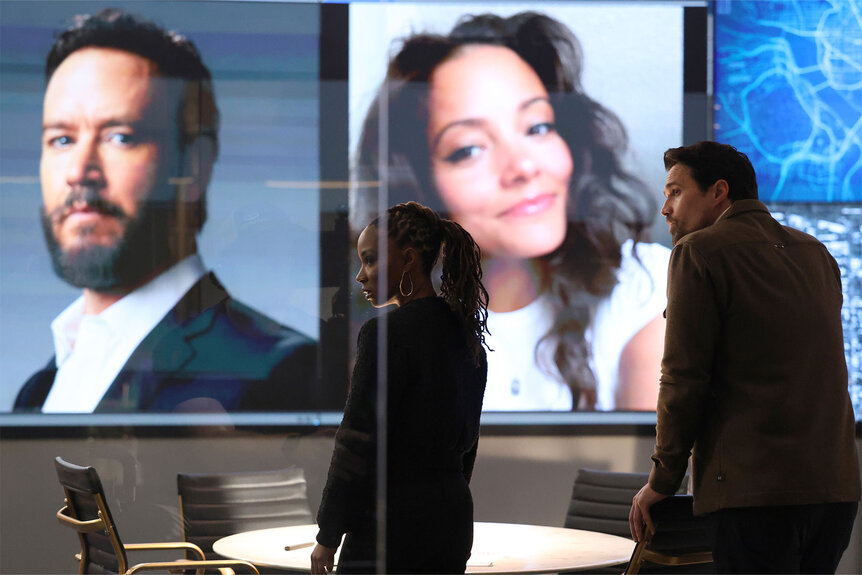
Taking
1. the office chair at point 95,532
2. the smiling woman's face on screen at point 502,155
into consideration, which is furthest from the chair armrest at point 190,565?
the smiling woman's face on screen at point 502,155

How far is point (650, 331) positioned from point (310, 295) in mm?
2702

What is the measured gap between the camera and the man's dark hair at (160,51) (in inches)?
120

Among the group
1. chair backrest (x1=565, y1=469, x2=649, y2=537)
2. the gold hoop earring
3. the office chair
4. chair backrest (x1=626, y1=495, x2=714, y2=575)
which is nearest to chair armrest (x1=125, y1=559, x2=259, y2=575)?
the office chair

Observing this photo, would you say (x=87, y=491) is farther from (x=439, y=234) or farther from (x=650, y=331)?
(x=650, y=331)

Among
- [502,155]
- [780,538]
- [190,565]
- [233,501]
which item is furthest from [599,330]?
[780,538]

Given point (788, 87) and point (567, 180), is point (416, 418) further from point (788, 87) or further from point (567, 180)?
point (788, 87)

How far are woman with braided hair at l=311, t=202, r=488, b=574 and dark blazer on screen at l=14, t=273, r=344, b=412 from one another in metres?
0.55

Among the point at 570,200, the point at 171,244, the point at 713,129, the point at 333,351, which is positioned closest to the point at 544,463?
the point at 570,200

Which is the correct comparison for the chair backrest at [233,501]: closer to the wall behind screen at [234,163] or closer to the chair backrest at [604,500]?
the wall behind screen at [234,163]

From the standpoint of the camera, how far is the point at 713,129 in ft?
17.3

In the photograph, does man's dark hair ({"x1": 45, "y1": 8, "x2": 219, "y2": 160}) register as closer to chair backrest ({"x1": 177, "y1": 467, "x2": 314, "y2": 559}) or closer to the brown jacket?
chair backrest ({"x1": 177, "y1": 467, "x2": 314, "y2": 559})

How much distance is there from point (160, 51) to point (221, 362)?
3.19 feet

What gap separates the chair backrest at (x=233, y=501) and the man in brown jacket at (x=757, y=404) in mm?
1100

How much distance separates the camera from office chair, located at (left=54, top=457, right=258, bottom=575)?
2904 mm
